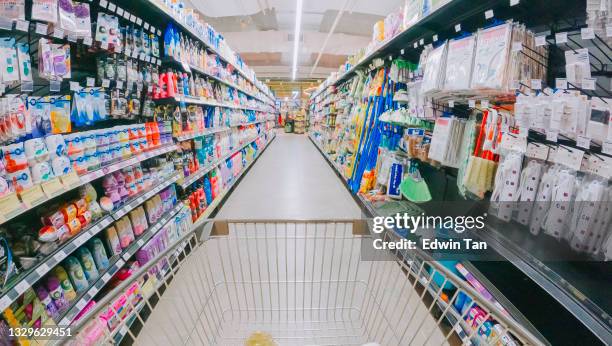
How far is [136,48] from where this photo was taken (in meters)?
2.11

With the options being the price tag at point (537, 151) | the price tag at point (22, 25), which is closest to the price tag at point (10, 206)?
the price tag at point (22, 25)

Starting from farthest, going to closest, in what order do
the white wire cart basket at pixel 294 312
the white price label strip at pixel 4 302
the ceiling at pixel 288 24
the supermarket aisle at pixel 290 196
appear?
the ceiling at pixel 288 24 → the supermarket aisle at pixel 290 196 → the white price label strip at pixel 4 302 → the white wire cart basket at pixel 294 312

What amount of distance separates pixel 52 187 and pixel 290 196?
3305 mm

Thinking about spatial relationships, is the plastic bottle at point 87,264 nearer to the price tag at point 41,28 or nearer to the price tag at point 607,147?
the price tag at point 41,28

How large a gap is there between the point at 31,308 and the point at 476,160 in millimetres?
2360

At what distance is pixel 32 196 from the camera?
126 centimetres

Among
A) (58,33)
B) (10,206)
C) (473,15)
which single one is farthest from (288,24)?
(10,206)

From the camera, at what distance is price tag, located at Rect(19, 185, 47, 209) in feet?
Result: 4.01

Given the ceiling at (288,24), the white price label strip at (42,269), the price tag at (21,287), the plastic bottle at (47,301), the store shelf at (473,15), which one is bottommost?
the plastic bottle at (47,301)

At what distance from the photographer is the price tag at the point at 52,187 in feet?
4.36

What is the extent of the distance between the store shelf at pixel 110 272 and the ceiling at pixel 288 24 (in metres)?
6.00

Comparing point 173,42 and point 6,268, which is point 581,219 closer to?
point 6,268

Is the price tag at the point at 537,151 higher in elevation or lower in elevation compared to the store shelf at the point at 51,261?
higher

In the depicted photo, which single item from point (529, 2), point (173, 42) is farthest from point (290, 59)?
point (529, 2)
